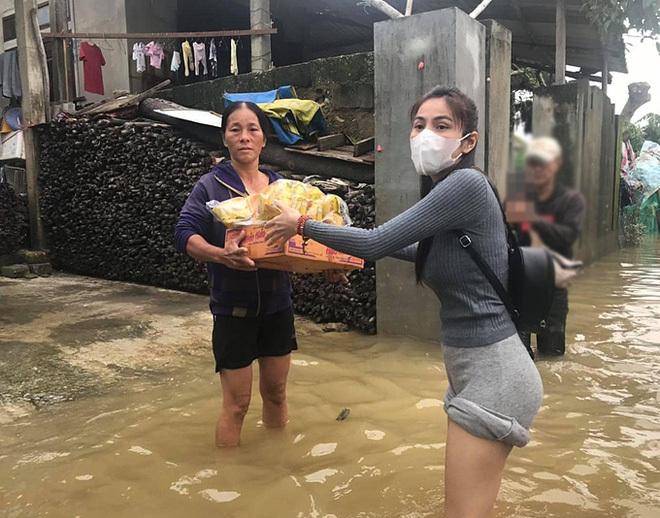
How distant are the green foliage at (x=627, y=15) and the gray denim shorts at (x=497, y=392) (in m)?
5.00

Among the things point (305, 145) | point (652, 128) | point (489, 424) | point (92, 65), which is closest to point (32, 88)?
point (92, 65)

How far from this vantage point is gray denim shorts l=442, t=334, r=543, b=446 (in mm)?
1745

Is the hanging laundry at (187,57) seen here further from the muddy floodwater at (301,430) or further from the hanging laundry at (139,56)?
the muddy floodwater at (301,430)

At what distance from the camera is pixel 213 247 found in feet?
8.51

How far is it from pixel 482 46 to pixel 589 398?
3.09 m

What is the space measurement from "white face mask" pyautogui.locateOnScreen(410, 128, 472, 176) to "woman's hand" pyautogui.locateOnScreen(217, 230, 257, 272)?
93 cm

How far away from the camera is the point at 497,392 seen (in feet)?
5.79

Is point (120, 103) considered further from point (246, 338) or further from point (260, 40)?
point (246, 338)

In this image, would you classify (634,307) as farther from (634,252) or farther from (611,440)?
(634,252)

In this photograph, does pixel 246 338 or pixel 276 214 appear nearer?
pixel 276 214

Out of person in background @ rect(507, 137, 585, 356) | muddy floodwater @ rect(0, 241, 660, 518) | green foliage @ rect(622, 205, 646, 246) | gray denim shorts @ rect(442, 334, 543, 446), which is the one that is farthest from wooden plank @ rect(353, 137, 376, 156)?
green foliage @ rect(622, 205, 646, 246)

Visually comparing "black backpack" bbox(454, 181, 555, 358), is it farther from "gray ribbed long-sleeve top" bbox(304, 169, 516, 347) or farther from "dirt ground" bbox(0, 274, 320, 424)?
"dirt ground" bbox(0, 274, 320, 424)

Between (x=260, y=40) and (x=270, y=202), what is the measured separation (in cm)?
679

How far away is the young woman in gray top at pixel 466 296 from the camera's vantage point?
68.7 inches
